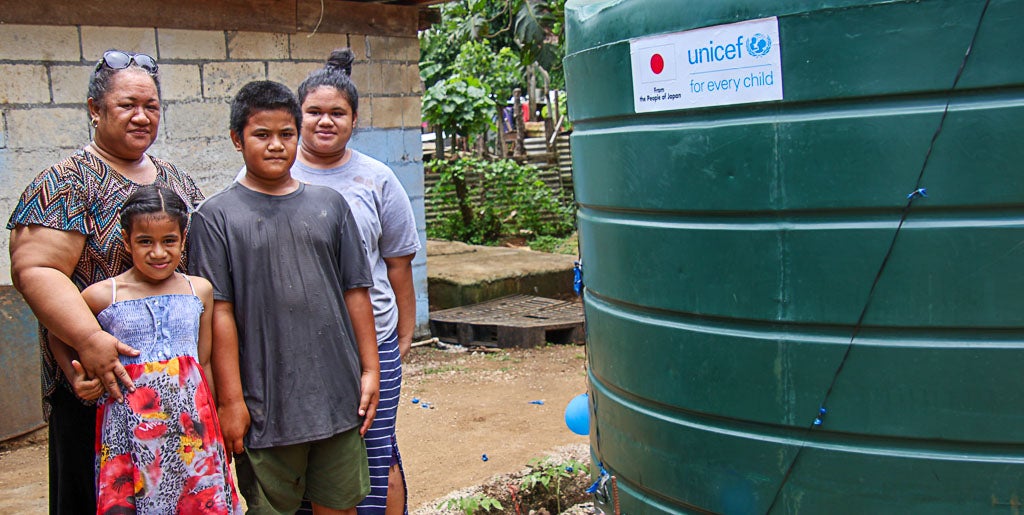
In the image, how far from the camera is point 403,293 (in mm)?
3006

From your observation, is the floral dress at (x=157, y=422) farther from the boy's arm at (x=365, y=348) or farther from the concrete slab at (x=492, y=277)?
the concrete slab at (x=492, y=277)

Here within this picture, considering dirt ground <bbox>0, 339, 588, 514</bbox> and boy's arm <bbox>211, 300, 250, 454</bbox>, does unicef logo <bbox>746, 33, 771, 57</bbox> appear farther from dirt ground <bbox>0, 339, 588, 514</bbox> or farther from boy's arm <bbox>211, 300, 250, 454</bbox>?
dirt ground <bbox>0, 339, 588, 514</bbox>

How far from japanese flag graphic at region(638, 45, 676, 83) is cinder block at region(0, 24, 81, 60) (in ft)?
14.6

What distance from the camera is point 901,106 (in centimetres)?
187

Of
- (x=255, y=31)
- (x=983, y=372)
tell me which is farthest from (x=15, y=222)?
(x=255, y=31)

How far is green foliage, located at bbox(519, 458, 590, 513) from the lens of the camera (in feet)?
12.4

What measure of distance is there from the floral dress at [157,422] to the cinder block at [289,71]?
4344mm

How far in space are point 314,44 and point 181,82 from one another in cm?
100

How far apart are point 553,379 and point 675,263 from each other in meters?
4.23

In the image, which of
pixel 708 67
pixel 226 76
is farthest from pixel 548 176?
pixel 708 67

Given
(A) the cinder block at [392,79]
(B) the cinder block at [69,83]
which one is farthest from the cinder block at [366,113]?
(B) the cinder block at [69,83]

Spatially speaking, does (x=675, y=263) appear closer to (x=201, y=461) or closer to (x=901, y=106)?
(x=901, y=106)

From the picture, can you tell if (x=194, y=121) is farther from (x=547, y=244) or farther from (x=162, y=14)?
(x=547, y=244)

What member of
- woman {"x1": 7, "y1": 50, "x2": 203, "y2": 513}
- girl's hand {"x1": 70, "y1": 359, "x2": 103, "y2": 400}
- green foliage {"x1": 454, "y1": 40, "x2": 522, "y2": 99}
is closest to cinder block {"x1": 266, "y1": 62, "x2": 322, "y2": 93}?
woman {"x1": 7, "y1": 50, "x2": 203, "y2": 513}
